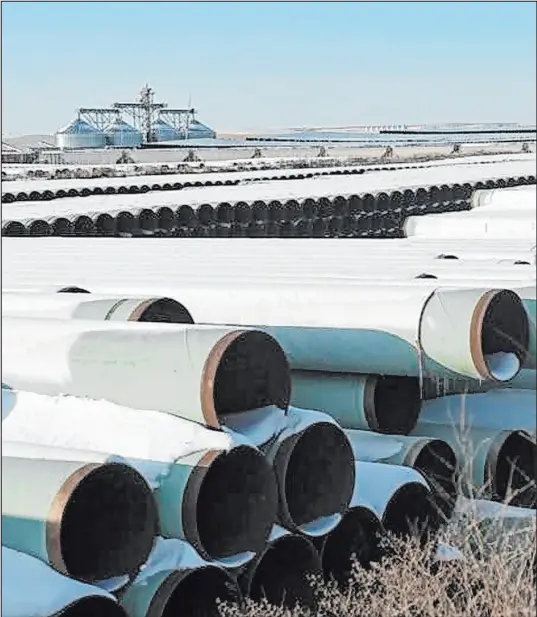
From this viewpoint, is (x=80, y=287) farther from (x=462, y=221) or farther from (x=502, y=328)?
(x=462, y=221)

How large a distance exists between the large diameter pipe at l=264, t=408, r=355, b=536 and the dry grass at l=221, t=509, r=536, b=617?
23 cm

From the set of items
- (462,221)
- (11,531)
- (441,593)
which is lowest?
(441,593)

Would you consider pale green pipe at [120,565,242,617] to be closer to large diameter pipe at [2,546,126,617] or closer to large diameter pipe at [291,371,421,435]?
large diameter pipe at [2,546,126,617]

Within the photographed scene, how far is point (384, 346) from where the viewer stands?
13.3 ft

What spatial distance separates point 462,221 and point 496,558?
247 inches

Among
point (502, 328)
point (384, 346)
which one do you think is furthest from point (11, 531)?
point (502, 328)

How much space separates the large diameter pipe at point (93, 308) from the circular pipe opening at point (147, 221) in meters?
7.55

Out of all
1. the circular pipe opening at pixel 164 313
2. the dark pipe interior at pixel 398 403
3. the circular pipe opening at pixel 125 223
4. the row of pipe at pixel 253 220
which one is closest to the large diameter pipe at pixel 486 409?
the dark pipe interior at pixel 398 403

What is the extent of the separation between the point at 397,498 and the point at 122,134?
57992 mm

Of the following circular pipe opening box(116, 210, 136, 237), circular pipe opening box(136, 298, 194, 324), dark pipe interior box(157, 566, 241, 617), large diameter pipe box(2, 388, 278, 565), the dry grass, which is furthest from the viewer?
circular pipe opening box(116, 210, 136, 237)

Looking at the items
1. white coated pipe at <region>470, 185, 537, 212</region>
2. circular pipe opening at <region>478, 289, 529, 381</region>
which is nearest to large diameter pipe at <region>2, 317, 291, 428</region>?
Result: circular pipe opening at <region>478, 289, 529, 381</region>

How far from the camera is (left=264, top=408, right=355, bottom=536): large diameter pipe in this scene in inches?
137

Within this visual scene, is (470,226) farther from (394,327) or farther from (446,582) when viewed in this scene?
(446,582)

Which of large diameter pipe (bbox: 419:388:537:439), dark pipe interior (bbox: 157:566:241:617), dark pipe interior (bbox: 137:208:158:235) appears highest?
dark pipe interior (bbox: 137:208:158:235)
